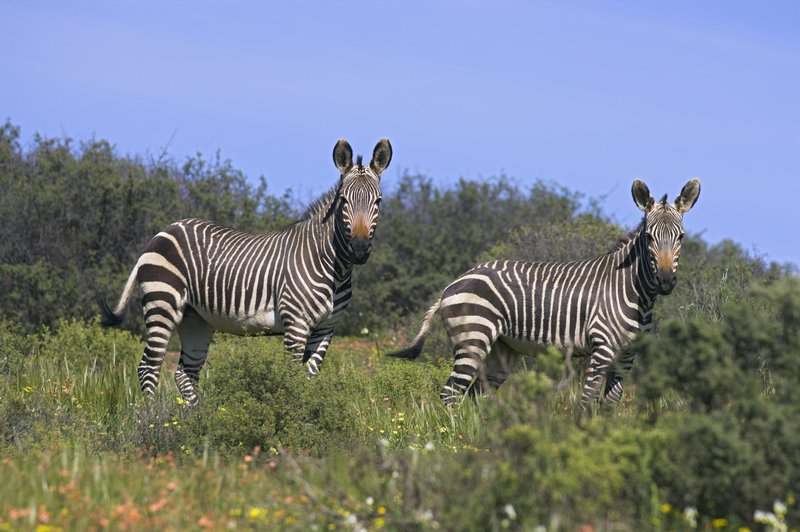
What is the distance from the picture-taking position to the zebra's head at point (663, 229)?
34.9 ft

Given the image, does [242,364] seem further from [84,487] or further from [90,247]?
[90,247]

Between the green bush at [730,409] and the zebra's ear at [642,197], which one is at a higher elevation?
the zebra's ear at [642,197]

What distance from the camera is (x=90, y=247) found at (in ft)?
70.6

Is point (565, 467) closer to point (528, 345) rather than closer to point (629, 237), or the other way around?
point (528, 345)

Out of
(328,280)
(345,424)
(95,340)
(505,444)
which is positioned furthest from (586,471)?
(95,340)

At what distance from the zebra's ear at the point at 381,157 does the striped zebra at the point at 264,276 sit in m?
0.01

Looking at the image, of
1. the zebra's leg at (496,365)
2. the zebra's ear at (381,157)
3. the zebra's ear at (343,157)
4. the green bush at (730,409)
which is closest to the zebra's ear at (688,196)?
the zebra's leg at (496,365)

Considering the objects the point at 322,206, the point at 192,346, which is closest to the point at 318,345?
the point at 322,206

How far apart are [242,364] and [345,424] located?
1141 mm

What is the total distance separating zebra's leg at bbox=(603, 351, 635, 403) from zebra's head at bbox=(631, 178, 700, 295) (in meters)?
0.77

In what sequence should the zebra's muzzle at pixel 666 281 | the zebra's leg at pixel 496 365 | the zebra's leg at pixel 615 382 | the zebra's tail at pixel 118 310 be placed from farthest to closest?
the zebra's tail at pixel 118 310, the zebra's leg at pixel 496 365, the zebra's leg at pixel 615 382, the zebra's muzzle at pixel 666 281

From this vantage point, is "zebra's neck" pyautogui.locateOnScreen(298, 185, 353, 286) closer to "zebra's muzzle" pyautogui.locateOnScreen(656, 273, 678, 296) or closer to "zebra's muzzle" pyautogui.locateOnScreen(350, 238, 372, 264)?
"zebra's muzzle" pyautogui.locateOnScreen(350, 238, 372, 264)

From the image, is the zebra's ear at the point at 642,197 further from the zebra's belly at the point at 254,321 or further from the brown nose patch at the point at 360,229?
the zebra's belly at the point at 254,321

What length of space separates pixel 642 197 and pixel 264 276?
165 inches
